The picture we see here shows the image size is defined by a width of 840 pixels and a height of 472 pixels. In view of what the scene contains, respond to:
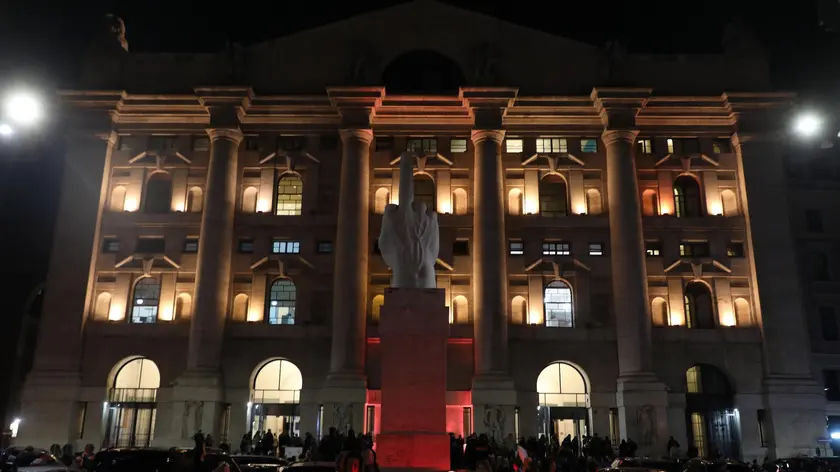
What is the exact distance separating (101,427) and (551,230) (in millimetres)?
29500

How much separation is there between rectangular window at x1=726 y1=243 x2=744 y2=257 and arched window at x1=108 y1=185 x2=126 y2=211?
128ft

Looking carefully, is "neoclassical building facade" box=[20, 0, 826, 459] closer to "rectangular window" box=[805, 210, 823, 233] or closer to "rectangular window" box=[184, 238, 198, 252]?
"rectangular window" box=[184, 238, 198, 252]

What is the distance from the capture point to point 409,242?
972 inches

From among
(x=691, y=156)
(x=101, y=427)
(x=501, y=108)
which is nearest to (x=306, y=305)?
(x=101, y=427)

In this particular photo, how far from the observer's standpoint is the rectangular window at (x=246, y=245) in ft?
149

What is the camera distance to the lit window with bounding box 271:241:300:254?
1795 inches

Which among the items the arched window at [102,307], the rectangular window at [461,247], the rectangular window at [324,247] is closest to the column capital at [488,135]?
the rectangular window at [461,247]

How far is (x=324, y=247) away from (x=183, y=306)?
946 centimetres

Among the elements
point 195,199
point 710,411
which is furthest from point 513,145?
point 195,199

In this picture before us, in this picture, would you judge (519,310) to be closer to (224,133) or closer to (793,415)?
(793,415)

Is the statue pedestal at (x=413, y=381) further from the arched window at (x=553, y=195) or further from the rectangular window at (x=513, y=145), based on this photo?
the rectangular window at (x=513, y=145)

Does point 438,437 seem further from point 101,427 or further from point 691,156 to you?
point 691,156

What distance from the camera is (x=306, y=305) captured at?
1742 inches

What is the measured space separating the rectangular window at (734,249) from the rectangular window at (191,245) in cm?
3355
